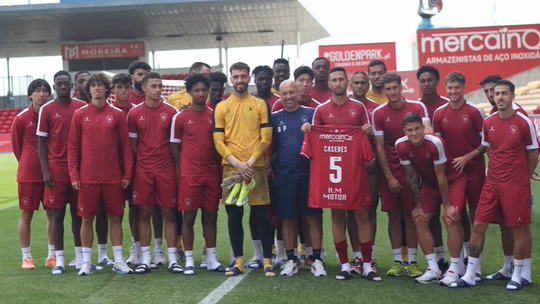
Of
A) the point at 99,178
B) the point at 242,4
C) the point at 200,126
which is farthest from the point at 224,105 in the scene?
the point at 242,4

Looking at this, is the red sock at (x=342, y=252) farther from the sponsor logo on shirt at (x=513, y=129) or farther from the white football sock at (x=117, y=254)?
the white football sock at (x=117, y=254)

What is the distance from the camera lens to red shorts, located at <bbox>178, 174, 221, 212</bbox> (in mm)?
7406

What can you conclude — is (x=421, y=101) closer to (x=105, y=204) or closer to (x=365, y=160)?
(x=365, y=160)

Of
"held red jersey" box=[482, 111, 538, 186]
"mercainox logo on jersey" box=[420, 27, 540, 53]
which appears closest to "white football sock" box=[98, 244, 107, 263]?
"held red jersey" box=[482, 111, 538, 186]

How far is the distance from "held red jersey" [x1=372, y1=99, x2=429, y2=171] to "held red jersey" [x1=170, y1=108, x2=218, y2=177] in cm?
164

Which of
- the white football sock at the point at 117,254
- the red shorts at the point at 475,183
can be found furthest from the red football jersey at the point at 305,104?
the white football sock at the point at 117,254

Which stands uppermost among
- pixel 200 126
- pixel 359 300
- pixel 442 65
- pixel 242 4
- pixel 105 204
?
pixel 242 4

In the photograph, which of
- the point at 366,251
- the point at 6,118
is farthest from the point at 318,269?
the point at 6,118

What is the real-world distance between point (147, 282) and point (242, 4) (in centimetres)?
2449

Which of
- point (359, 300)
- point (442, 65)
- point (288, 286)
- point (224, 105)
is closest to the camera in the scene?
point (359, 300)

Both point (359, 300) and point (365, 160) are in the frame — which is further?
point (365, 160)

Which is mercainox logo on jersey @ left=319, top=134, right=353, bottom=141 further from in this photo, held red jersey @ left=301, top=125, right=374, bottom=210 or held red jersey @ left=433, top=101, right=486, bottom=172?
held red jersey @ left=433, top=101, right=486, bottom=172

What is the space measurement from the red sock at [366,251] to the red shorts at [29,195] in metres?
3.46

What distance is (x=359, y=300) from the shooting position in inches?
240
